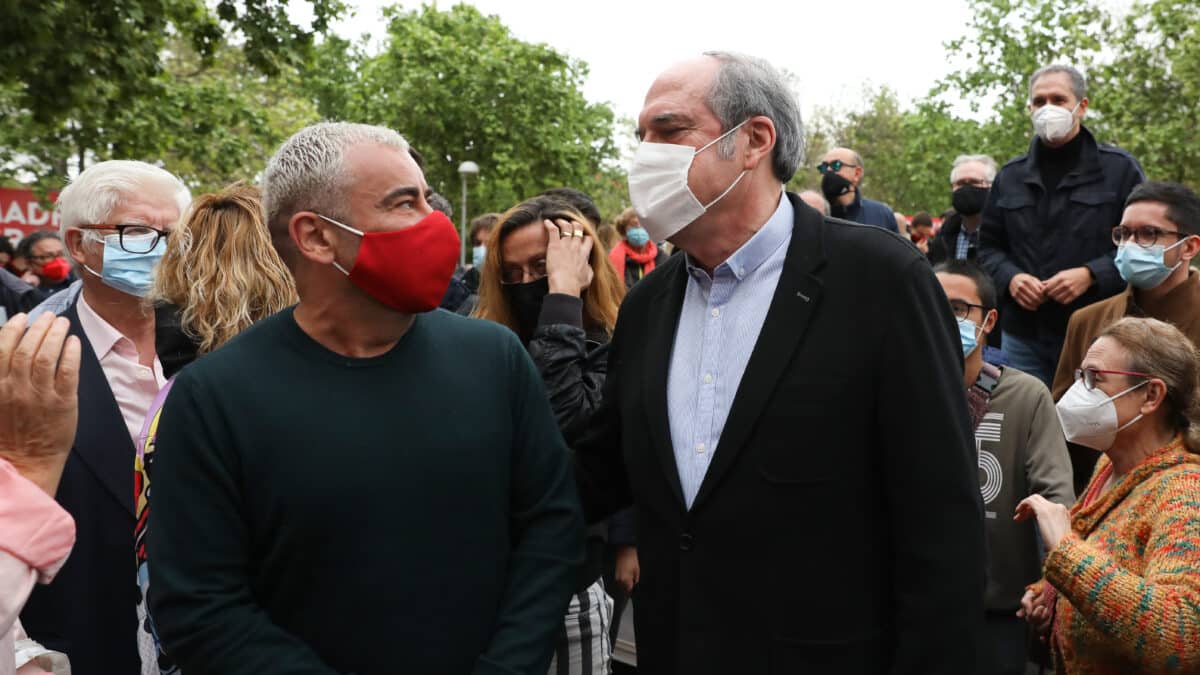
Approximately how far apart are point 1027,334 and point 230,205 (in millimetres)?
4315

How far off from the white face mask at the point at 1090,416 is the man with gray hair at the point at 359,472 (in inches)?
77.5

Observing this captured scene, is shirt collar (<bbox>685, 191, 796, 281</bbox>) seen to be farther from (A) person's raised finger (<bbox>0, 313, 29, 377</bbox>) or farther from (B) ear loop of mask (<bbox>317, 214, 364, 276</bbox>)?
(A) person's raised finger (<bbox>0, 313, 29, 377</bbox>)

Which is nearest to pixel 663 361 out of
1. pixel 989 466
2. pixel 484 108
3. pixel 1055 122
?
pixel 989 466

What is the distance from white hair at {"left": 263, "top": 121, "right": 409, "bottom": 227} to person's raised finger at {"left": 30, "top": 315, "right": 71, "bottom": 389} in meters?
0.54

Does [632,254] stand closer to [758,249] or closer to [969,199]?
[969,199]

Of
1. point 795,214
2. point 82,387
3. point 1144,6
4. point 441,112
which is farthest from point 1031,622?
point 441,112

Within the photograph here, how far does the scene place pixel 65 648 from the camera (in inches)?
124

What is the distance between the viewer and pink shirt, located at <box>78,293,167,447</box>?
3564 mm

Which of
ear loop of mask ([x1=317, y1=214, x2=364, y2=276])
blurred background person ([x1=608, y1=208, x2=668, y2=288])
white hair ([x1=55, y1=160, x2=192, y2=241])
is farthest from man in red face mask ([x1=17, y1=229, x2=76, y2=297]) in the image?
ear loop of mask ([x1=317, y1=214, x2=364, y2=276])

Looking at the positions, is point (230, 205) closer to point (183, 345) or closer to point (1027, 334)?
point (183, 345)

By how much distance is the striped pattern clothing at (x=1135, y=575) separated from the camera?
2.93 metres

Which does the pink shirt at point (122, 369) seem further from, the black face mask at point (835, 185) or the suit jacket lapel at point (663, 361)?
the black face mask at point (835, 185)

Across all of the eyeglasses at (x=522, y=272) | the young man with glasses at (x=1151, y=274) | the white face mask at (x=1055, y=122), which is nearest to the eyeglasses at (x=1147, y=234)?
the young man with glasses at (x=1151, y=274)

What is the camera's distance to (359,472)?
2.27 meters
